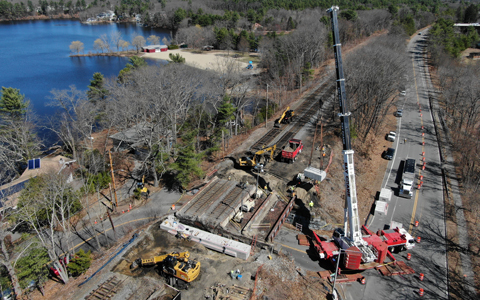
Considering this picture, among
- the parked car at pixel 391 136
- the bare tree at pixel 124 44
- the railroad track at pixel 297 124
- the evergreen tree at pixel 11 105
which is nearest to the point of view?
the railroad track at pixel 297 124

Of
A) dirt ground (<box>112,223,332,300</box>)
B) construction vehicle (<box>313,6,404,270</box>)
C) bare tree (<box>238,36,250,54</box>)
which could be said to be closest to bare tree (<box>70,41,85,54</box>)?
bare tree (<box>238,36,250,54</box>)

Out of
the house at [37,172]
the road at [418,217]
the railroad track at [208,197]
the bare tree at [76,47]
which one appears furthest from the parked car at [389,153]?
the bare tree at [76,47]

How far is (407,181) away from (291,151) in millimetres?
14273

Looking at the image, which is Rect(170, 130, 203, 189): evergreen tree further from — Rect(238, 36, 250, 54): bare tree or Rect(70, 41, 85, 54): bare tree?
Rect(70, 41, 85, 54): bare tree

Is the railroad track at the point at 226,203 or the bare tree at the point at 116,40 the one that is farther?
the bare tree at the point at 116,40

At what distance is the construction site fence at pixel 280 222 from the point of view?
2747cm

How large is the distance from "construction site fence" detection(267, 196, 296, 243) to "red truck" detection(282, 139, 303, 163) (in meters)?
7.57

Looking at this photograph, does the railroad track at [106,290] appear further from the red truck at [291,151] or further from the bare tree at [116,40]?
the bare tree at [116,40]

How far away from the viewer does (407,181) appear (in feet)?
120

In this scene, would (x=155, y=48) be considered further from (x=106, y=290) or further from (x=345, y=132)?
(x=106, y=290)

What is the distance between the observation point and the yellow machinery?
72.4 feet

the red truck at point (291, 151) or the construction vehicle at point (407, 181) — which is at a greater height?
the red truck at point (291, 151)

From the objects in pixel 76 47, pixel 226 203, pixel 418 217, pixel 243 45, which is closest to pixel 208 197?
pixel 226 203

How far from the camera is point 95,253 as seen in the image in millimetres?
27875
